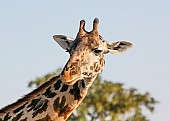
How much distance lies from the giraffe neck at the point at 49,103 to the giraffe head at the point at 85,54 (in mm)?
205

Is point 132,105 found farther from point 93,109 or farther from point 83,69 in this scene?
point 83,69

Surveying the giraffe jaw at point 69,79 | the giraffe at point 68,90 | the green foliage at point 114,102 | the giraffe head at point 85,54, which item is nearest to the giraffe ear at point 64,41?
the giraffe head at point 85,54

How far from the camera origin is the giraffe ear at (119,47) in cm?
786

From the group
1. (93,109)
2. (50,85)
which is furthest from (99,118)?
(50,85)

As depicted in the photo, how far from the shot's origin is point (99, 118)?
28297mm

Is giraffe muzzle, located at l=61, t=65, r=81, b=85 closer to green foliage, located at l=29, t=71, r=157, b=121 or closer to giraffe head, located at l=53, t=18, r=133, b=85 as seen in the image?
giraffe head, located at l=53, t=18, r=133, b=85

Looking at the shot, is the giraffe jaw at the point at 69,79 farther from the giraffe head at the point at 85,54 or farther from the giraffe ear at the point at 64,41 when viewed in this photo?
the giraffe ear at the point at 64,41

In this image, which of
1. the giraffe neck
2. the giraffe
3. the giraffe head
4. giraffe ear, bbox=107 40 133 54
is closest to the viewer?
the giraffe head

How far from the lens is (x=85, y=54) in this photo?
727cm

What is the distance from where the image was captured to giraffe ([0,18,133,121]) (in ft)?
24.1

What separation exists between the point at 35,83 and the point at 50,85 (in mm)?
20232

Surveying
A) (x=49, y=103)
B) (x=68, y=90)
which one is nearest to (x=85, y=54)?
(x=68, y=90)

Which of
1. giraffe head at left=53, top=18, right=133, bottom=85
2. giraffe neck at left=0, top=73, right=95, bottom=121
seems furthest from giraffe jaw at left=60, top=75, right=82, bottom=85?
giraffe neck at left=0, top=73, right=95, bottom=121

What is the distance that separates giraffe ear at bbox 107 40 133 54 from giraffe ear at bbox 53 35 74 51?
523 mm
